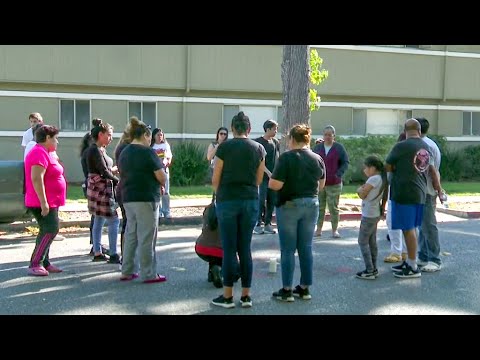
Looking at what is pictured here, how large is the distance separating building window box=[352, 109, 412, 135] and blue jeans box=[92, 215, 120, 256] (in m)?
14.3

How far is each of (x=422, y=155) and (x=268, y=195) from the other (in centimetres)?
385

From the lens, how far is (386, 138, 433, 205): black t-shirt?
7.30m

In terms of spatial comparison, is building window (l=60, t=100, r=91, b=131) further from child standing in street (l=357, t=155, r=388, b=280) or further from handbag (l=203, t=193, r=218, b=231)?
child standing in street (l=357, t=155, r=388, b=280)

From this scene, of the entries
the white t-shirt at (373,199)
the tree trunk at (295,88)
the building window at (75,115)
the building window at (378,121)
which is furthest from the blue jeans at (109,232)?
the building window at (378,121)

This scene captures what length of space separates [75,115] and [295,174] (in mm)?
13153

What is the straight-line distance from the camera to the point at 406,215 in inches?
290

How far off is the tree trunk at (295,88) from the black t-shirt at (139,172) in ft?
20.9

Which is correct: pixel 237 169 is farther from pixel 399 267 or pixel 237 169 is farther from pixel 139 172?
pixel 399 267

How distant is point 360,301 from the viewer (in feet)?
21.1

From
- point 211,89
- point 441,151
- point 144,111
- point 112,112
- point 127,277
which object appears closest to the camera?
point 127,277

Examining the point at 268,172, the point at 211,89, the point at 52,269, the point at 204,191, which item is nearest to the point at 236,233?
the point at 52,269

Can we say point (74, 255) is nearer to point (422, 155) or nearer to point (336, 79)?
point (422, 155)

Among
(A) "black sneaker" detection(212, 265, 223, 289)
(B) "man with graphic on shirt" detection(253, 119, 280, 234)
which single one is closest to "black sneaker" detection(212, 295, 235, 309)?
(A) "black sneaker" detection(212, 265, 223, 289)
